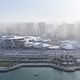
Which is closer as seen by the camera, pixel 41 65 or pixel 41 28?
pixel 41 65

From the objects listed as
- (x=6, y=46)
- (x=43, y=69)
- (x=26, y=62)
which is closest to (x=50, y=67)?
(x=43, y=69)

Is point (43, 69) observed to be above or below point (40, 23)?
below

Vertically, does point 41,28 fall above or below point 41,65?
above

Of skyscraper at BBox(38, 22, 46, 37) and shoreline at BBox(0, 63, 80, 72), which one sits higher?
skyscraper at BBox(38, 22, 46, 37)

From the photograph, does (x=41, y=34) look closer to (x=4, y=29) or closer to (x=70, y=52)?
(x=4, y=29)

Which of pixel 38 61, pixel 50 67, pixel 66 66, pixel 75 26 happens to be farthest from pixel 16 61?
pixel 75 26

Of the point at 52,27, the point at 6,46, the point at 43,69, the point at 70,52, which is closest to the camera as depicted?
the point at 43,69

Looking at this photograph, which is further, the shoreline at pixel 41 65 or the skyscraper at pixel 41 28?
the skyscraper at pixel 41 28

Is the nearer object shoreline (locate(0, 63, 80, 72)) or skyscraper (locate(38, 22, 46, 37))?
shoreline (locate(0, 63, 80, 72))

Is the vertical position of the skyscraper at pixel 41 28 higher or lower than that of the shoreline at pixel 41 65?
higher

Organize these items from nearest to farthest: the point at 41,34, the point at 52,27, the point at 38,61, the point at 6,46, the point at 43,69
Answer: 1. the point at 43,69
2. the point at 38,61
3. the point at 6,46
4. the point at 41,34
5. the point at 52,27

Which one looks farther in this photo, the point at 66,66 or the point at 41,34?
the point at 41,34
